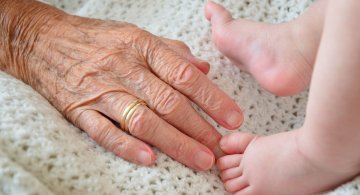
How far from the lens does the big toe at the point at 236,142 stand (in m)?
0.92

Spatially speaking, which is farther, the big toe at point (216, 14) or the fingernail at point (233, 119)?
the big toe at point (216, 14)

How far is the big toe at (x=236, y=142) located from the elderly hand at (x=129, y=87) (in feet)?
0.07

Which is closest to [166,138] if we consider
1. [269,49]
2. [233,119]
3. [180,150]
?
[180,150]

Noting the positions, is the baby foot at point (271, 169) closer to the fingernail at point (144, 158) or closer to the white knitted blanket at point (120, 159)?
the white knitted blanket at point (120, 159)

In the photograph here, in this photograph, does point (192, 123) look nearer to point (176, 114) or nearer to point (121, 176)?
point (176, 114)

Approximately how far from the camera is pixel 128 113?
91 centimetres

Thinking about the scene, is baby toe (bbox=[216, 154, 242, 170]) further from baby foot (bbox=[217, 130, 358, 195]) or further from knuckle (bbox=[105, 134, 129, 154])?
knuckle (bbox=[105, 134, 129, 154])

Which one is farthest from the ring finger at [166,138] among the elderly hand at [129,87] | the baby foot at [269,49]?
the baby foot at [269,49]

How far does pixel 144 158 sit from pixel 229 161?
0.16m

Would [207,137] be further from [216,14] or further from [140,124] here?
[216,14]

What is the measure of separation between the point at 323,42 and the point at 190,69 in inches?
11.7

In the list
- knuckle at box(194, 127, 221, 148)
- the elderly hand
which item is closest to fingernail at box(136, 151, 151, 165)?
the elderly hand

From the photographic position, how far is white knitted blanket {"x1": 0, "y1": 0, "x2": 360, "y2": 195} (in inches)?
30.2

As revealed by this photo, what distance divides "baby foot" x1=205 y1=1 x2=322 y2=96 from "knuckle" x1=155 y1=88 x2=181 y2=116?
0.57ft
